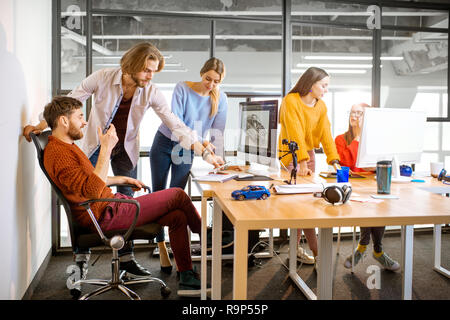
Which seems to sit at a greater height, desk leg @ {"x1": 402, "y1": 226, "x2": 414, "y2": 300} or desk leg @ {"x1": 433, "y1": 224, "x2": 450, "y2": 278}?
desk leg @ {"x1": 402, "y1": 226, "x2": 414, "y2": 300}

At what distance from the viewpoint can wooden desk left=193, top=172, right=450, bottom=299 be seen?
144 centimetres

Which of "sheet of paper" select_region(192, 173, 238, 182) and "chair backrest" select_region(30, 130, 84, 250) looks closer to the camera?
"chair backrest" select_region(30, 130, 84, 250)

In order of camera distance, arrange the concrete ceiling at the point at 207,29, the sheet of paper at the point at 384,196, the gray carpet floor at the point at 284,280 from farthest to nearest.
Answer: the concrete ceiling at the point at 207,29 < the gray carpet floor at the point at 284,280 < the sheet of paper at the point at 384,196

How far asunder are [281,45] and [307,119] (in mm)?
1144

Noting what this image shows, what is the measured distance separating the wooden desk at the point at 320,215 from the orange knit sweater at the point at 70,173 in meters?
0.57

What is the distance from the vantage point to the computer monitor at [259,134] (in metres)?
2.50

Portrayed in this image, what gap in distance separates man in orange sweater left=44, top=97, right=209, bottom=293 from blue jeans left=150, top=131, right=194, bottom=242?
58 cm

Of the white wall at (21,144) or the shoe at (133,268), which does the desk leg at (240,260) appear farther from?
the shoe at (133,268)

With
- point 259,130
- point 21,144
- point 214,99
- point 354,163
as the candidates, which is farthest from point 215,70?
point 21,144

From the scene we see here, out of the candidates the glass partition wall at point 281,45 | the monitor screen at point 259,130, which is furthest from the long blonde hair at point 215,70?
the glass partition wall at point 281,45

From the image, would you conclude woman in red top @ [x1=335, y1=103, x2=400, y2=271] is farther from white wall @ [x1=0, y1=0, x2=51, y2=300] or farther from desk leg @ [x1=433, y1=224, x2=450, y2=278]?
white wall @ [x1=0, y1=0, x2=51, y2=300]

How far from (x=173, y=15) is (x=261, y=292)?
95.7 inches

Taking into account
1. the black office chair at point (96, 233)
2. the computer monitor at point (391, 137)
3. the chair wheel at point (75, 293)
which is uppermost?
the computer monitor at point (391, 137)

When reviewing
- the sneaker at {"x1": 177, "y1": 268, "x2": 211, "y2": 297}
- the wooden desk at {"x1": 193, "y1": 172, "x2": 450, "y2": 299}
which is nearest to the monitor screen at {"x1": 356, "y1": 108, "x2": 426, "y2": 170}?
the wooden desk at {"x1": 193, "y1": 172, "x2": 450, "y2": 299}
